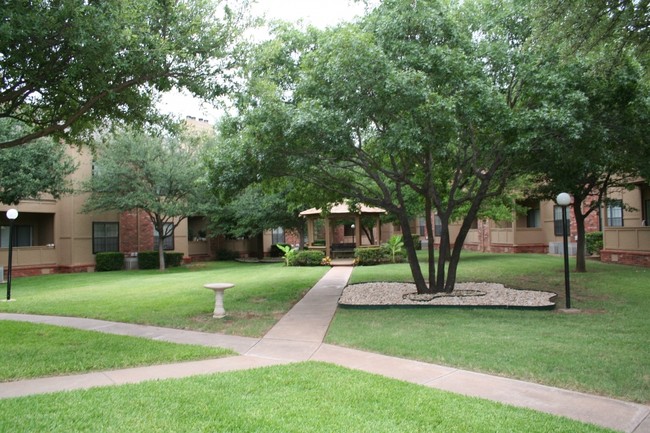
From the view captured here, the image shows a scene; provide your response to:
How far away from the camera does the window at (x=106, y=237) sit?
27.3 metres

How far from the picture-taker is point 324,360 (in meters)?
6.53

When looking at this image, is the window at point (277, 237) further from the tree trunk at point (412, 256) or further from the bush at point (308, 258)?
the tree trunk at point (412, 256)

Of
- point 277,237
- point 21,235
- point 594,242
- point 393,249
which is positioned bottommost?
point 393,249

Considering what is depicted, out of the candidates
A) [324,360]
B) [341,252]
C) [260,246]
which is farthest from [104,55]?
[260,246]

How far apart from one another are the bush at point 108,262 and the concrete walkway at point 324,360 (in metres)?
18.3

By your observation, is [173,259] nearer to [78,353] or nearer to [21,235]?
[21,235]

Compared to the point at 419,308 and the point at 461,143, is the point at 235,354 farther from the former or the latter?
the point at 461,143

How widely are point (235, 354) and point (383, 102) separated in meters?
5.52

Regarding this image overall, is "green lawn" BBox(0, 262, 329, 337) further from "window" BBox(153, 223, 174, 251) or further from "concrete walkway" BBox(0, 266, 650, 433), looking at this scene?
"window" BBox(153, 223, 174, 251)

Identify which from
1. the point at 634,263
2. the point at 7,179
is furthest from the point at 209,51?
the point at 634,263

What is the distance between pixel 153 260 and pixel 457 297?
68.8 feet

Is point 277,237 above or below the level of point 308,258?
above

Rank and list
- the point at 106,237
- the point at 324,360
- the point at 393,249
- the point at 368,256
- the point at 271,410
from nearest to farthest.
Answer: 1. the point at 271,410
2. the point at 324,360
3. the point at 368,256
4. the point at 393,249
5. the point at 106,237

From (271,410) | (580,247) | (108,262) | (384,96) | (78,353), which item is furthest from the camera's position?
(108,262)
